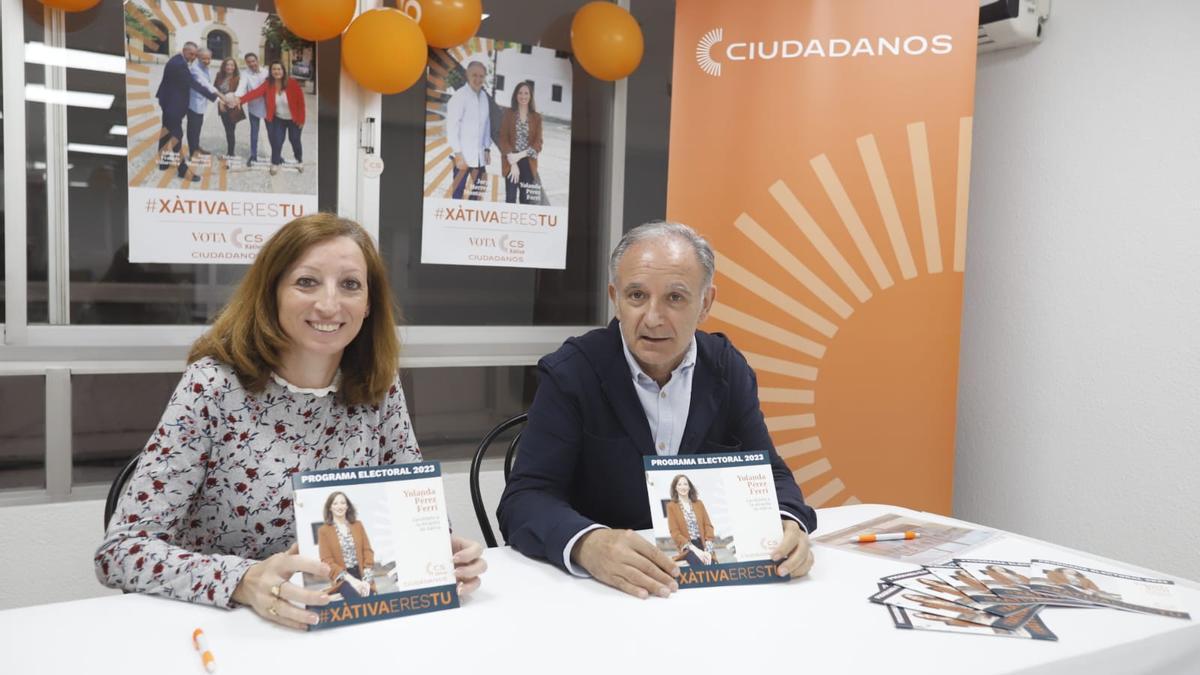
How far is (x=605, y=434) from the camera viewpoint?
5.93ft

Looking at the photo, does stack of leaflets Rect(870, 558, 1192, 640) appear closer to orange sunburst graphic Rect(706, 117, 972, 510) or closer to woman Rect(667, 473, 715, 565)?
woman Rect(667, 473, 715, 565)

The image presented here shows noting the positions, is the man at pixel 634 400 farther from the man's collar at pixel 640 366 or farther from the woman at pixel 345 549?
the woman at pixel 345 549

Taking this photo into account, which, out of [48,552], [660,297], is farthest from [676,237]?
[48,552]

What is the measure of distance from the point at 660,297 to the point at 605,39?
6.04 feet

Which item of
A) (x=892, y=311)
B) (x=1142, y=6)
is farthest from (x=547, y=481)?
(x=1142, y=6)

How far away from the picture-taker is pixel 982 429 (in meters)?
3.21

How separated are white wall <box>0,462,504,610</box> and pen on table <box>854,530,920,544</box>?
2.46 metres

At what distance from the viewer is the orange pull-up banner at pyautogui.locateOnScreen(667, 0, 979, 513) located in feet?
9.26

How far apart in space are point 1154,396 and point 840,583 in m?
1.84

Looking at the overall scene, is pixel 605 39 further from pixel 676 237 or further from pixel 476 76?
pixel 676 237

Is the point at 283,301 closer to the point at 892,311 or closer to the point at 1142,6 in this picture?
the point at 892,311

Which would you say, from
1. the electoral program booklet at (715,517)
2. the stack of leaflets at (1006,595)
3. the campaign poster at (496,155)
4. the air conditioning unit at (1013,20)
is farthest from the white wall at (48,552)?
the air conditioning unit at (1013,20)

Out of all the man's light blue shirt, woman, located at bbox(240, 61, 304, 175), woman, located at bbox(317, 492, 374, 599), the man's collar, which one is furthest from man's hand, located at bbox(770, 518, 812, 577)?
the man's light blue shirt

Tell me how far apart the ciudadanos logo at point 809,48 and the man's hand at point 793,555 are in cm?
195
